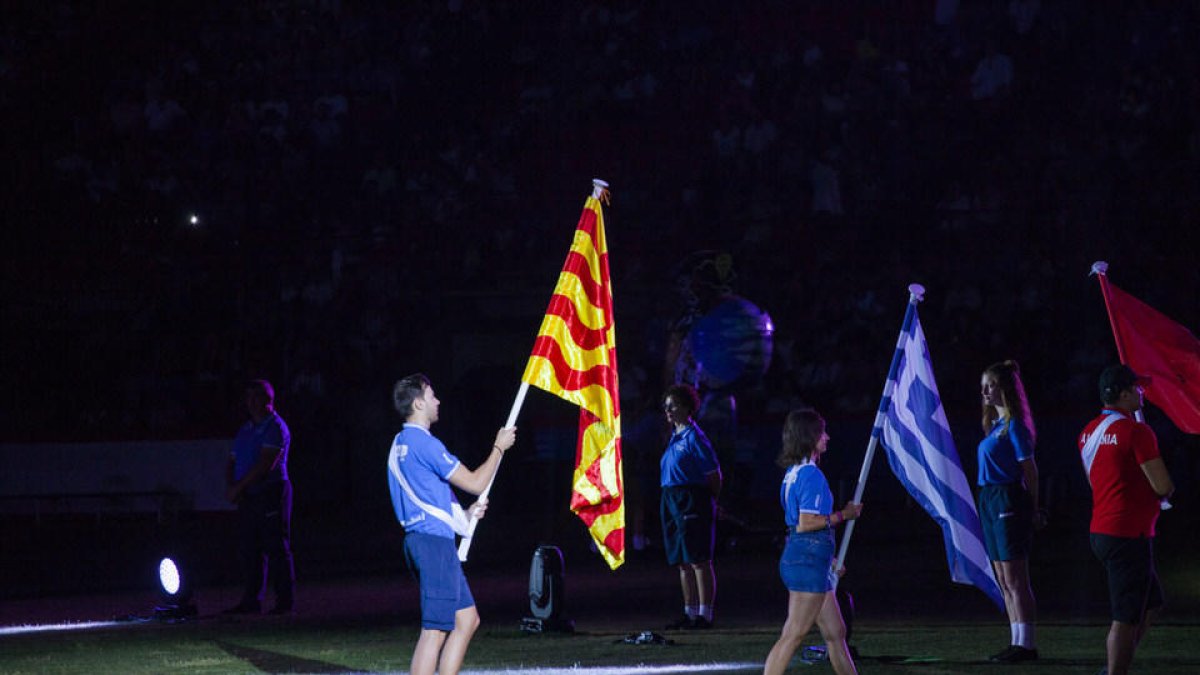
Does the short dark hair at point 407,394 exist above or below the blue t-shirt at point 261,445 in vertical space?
above

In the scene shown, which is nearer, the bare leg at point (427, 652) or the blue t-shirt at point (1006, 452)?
the bare leg at point (427, 652)

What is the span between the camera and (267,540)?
14.8m

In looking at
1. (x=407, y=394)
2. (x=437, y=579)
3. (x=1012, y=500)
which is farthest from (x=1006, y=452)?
(x=407, y=394)

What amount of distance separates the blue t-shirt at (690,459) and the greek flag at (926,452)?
2.47m

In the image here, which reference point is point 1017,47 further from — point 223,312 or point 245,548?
point 245,548

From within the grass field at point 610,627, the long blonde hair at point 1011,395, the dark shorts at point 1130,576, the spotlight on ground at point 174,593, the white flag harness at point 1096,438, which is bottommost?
the grass field at point 610,627

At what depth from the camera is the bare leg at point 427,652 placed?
8.83 m

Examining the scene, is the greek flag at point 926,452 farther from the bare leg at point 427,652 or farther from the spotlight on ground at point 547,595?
the bare leg at point 427,652

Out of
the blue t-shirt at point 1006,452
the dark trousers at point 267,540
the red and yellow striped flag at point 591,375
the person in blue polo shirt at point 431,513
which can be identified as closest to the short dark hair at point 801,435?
the person in blue polo shirt at point 431,513

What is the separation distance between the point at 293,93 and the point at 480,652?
20121mm

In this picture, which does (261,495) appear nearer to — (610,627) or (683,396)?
(610,627)

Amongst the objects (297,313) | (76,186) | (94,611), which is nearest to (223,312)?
(297,313)

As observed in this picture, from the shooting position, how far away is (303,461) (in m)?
28.7

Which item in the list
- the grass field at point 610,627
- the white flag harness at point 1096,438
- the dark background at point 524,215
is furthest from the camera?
the dark background at point 524,215
